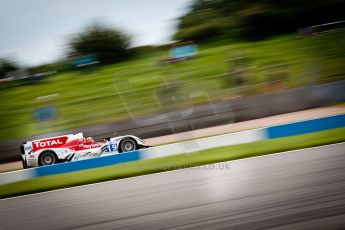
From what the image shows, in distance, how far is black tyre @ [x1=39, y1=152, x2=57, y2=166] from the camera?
938 centimetres

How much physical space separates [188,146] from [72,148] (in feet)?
7.91

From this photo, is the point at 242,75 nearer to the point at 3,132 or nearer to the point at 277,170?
the point at 3,132

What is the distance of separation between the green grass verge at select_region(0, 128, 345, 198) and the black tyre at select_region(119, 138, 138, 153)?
2.36 ft

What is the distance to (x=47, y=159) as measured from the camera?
9414 millimetres

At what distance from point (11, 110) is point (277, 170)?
42.6 feet

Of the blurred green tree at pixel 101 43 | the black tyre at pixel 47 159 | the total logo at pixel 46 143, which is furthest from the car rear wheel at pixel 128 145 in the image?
the blurred green tree at pixel 101 43

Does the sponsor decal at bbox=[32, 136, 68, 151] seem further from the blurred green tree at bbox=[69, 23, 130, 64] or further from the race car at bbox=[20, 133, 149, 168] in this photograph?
the blurred green tree at bbox=[69, 23, 130, 64]

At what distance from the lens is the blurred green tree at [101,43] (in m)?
19.6

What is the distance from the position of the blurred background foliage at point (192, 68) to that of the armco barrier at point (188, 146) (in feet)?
13.9

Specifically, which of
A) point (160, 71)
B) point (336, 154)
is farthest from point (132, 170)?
point (160, 71)

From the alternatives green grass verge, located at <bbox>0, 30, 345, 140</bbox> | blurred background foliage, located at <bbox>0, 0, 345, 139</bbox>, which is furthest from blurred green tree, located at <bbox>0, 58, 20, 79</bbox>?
green grass verge, located at <bbox>0, 30, 345, 140</bbox>

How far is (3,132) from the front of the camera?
571 inches

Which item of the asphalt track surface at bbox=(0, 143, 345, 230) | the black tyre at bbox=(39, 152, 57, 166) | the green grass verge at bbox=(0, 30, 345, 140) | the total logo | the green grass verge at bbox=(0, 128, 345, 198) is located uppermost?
the green grass verge at bbox=(0, 30, 345, 140)

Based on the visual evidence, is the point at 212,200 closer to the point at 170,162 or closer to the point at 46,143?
the point at 170,162
